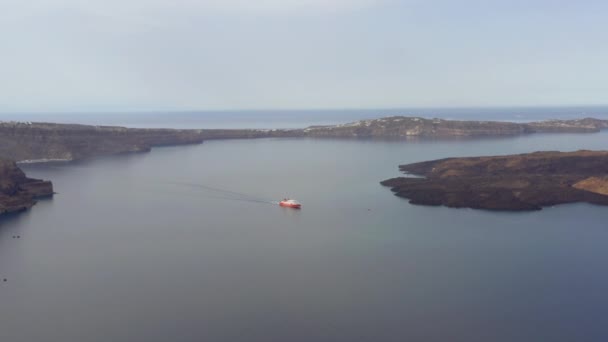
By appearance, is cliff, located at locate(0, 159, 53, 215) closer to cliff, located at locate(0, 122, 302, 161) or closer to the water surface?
the water surface

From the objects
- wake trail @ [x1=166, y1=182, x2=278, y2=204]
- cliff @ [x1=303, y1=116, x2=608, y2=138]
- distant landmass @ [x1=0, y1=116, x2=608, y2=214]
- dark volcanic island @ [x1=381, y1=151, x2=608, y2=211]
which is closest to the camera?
dark volcanic island @ [x1=381, y1=151, x2=608, y2=211]

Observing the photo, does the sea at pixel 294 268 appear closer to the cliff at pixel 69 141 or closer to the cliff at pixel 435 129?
the cliff at pixel 69 141

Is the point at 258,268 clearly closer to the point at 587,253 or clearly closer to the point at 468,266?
the point at 468,266

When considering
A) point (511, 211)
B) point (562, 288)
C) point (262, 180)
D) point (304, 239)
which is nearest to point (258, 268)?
point (304, 239)

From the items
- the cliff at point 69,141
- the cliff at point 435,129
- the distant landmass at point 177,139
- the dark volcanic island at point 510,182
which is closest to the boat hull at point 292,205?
the dark volcanic island at point 510,182

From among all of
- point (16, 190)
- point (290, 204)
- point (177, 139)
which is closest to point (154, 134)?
point (177, 139)

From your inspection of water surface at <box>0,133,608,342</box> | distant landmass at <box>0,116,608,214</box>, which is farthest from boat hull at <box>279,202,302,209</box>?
distant landmass at <box>0,116,608,214</box>
